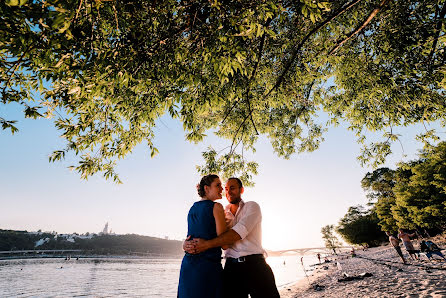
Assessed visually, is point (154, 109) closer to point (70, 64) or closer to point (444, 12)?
point (70, 64)

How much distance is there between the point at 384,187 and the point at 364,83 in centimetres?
6465

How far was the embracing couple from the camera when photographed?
103 inches

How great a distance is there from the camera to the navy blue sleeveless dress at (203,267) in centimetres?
259

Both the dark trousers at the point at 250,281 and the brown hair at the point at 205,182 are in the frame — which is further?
the brown hair at the point at 205,182

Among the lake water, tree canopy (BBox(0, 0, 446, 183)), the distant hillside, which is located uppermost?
tree canopy (BBox(0, 0, 446, 183))

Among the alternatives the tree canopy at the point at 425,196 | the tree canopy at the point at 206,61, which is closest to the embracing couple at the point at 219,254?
the tree canopy at the point at 206,61

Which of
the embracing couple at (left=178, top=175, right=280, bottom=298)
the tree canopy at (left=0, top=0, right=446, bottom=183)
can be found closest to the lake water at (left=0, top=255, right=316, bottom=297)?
the tree canopy at (left=0, top=0, right=446, bottom=183)

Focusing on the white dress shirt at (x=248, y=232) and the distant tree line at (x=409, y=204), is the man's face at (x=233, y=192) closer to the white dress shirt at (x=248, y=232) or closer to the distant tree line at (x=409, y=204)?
the white dress shirt at (x=248, y=232)

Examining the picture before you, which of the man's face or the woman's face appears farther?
the man's face

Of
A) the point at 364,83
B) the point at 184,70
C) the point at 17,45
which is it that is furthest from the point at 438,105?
the point at 17,45

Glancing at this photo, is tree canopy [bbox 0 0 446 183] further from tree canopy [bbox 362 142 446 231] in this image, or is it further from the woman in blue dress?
tree canopy [bbox 362 142 446 231]

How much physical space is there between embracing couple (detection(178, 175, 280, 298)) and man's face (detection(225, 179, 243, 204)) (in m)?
0.34

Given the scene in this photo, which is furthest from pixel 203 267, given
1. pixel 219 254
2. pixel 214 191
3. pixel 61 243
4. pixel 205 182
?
pixel 61 243

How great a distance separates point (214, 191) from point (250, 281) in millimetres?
1277
